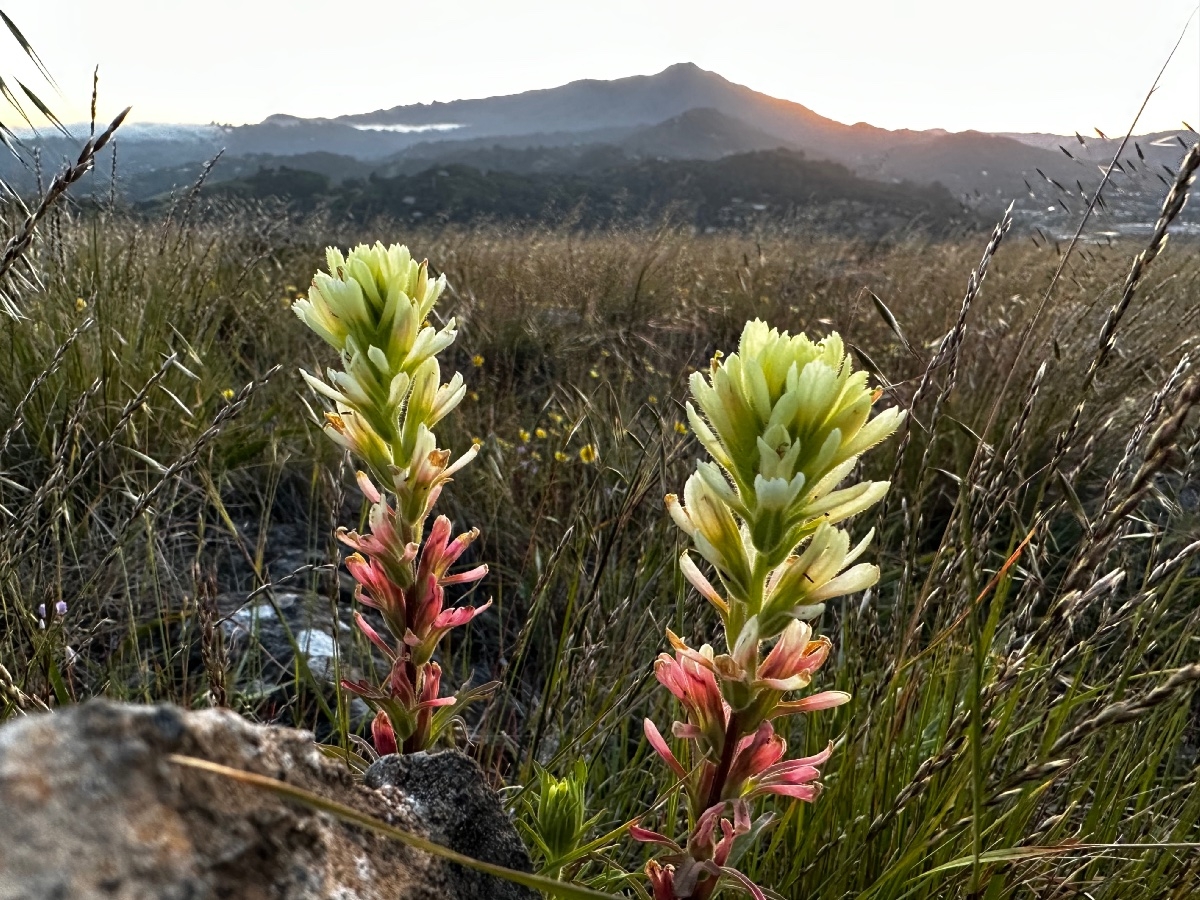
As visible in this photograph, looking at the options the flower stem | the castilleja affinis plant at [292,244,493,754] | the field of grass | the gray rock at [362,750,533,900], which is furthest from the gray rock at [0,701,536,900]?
the field of grass

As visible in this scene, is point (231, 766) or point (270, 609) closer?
point (231, 766)

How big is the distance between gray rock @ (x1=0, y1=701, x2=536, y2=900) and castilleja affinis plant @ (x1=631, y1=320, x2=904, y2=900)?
0.34 m

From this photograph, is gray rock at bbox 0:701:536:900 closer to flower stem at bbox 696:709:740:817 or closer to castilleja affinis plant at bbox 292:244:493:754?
flower stem at bbox 696:709:740:817

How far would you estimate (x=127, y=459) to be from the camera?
3.00 meters

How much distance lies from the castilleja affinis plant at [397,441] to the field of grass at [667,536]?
1.21ft

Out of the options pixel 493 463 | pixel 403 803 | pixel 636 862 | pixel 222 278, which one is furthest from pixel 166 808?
pixel 222 278

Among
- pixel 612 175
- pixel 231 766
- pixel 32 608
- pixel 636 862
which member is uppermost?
pixel 612 175

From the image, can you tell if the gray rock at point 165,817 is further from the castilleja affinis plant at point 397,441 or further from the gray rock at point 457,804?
the castilleja affinis plant at point 397,441

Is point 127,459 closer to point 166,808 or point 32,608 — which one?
Result: point 32,608

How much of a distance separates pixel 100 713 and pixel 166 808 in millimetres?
72

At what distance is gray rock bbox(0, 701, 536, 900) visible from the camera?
435 mm

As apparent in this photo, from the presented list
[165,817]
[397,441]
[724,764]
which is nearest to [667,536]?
[397,441]

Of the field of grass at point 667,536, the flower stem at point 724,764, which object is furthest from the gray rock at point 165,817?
the field of grass at point 667,536

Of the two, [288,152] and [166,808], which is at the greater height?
[288,152]
